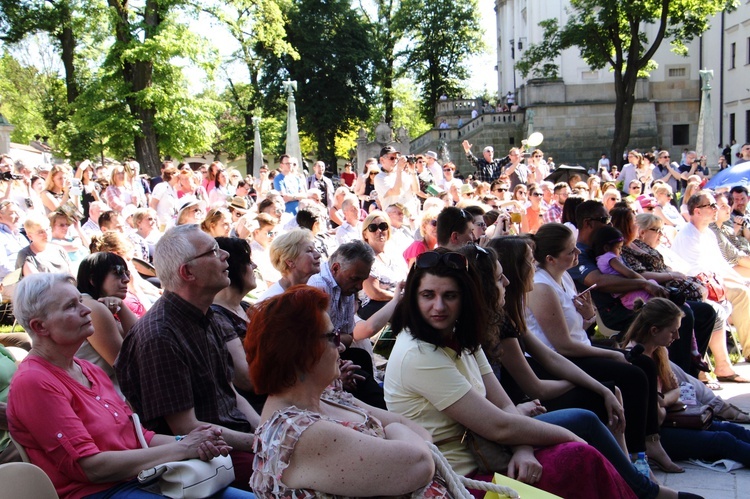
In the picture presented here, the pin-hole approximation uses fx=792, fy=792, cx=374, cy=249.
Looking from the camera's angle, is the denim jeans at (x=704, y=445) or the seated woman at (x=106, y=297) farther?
the denim jeans at (x=704, y=445)

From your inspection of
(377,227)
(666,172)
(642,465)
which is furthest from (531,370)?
(666,172)

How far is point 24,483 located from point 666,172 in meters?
19.0

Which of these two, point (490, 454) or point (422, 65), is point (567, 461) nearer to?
point (490, 454)

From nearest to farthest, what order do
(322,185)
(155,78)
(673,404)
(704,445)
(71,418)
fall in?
1. (71,418)
2. (704,445)
3. (673,404)
4. (322,185)
5. (155,78)

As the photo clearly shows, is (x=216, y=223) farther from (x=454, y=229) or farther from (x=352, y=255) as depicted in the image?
(x=352, y=255)

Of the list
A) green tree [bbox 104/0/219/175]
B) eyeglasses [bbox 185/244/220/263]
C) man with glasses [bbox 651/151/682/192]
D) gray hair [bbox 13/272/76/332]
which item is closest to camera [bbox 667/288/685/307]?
eyeglasses [bbox 185/244/220/263]

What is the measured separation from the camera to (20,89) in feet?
135

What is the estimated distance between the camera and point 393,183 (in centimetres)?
1139

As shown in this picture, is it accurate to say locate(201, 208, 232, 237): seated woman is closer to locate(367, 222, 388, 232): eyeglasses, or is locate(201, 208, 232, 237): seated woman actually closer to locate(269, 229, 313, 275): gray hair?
locate(367, 222, 388, 232): eyeglasses

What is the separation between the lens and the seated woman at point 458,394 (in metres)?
3.22

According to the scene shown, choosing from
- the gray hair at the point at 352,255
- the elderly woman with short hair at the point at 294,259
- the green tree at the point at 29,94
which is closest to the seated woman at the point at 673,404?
the gray hair at the point at 352,255

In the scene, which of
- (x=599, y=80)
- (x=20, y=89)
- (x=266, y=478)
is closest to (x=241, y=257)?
(x=266, y=478)

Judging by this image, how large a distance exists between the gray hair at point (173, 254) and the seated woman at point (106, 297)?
66 centimetres

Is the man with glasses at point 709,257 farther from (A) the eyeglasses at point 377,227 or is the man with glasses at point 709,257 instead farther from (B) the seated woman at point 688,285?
(A) the eyeglasses at point 377,227
